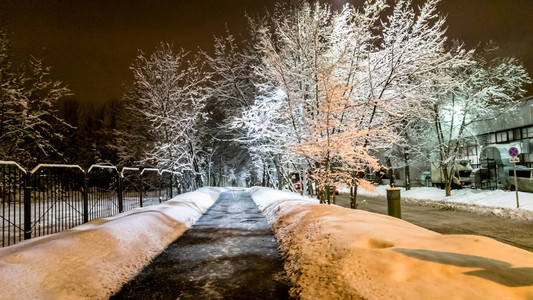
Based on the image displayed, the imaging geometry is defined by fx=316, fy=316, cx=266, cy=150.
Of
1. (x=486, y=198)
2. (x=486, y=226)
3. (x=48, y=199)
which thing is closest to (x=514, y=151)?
(x=486, y=198)

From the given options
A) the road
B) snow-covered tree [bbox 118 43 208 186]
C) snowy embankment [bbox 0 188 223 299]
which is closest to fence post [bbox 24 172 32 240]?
snowy embankment [bbox 0 188 223 299]

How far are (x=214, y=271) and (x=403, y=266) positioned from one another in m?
3.42

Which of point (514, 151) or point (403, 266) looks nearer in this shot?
point (403, 266)

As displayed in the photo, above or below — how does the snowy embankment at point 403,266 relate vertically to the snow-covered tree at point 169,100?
below

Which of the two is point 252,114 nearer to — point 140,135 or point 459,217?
point 459,217

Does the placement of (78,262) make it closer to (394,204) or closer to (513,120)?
(394,204)

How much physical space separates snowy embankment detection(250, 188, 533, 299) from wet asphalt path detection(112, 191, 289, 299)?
0.52m

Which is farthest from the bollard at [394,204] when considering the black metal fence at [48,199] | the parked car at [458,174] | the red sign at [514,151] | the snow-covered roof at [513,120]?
the snow-covered roof at [513,120]

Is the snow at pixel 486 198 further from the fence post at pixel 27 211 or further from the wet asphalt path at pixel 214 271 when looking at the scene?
the fence post at pixel 27 211

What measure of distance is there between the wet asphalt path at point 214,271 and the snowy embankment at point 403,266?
0.52m

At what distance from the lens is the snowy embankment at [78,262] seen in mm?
4051

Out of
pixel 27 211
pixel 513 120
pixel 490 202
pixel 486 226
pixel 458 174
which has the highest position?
pixel 513 120

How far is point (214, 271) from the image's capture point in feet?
19.5

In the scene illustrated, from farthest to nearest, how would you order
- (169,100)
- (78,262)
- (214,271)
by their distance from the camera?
1. (169,100)
2. (214,271)
3. (78,262)
